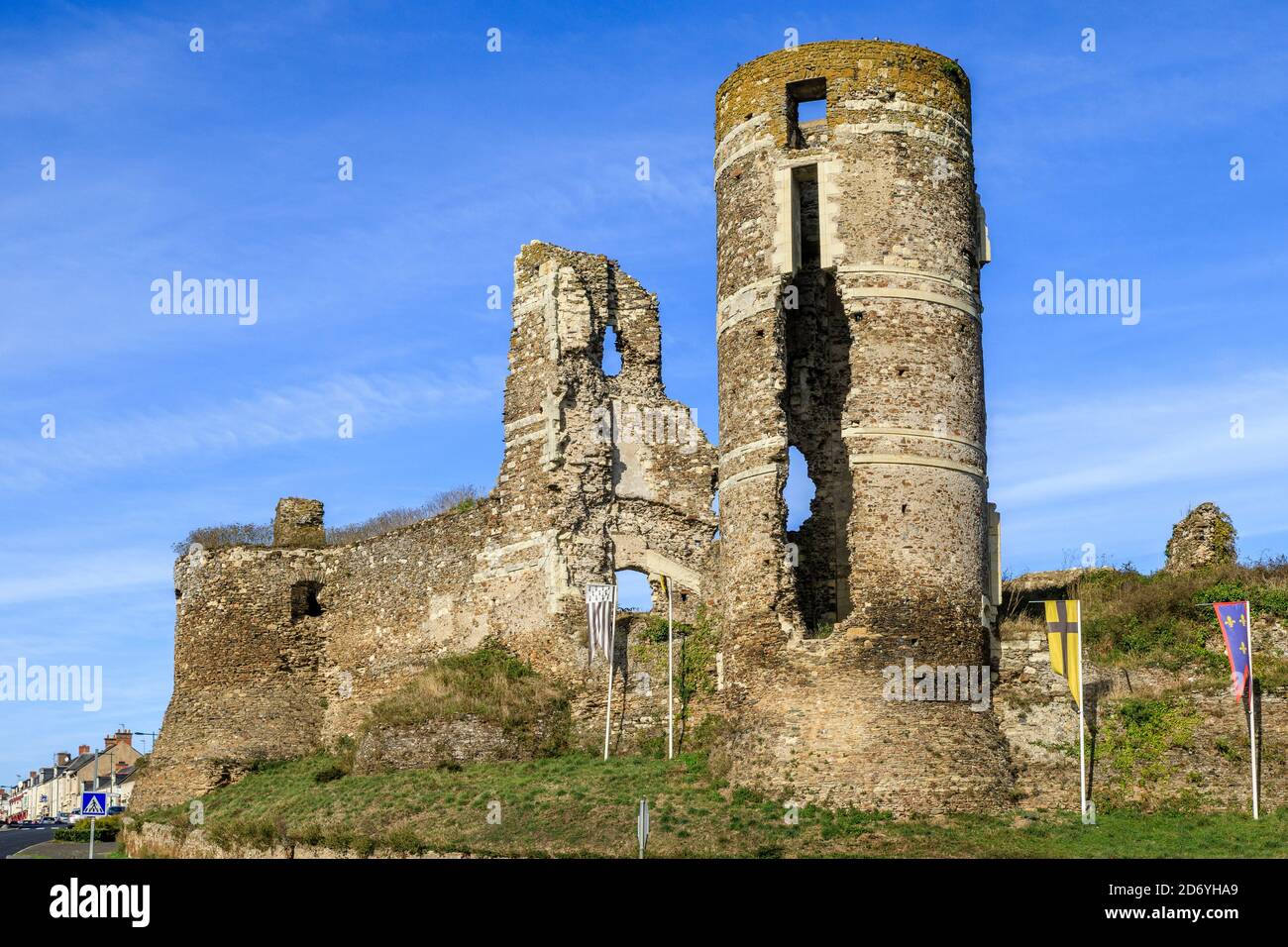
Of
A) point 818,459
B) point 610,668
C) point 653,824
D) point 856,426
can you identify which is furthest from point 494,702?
point 856,426

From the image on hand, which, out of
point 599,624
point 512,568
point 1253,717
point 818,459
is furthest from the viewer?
point 512,568

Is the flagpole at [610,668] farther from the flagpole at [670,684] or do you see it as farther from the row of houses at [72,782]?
the row of houses at [72,782]

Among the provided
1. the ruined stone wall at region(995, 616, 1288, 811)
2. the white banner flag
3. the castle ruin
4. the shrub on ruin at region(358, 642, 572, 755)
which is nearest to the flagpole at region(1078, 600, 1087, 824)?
the ruined stone wall at region(995, 616, 1288, 811)

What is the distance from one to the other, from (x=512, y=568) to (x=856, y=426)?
32.8 feet

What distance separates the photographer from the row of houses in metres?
92.9

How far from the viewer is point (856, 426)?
1018 inches

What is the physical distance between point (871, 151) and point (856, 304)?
2.51m

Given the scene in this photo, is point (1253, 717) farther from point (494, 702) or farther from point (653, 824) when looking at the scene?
point (494, 702)

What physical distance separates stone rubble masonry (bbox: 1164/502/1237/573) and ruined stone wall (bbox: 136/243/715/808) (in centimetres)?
897

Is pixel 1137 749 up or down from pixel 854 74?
down

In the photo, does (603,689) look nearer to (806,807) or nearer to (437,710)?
(437,710)

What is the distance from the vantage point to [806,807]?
79.9 ft
